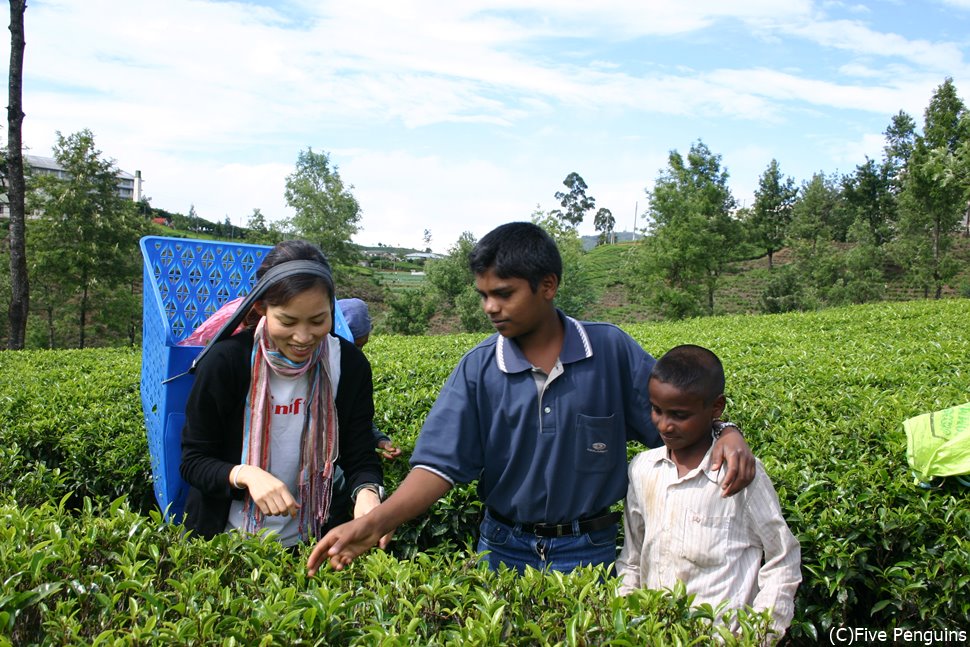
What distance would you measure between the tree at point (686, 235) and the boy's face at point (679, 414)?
21600 mm

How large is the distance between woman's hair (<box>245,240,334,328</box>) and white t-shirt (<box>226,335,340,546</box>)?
226 millimetres

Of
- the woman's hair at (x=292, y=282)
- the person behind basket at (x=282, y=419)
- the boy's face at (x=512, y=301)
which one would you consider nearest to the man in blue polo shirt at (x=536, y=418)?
the boy's face at (x=512, y=301)

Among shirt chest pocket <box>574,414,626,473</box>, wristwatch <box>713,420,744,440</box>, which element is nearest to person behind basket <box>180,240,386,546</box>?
shirt chest pocket <box>574,414,626,473</box>

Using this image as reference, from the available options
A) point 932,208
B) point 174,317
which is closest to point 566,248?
point 932,208

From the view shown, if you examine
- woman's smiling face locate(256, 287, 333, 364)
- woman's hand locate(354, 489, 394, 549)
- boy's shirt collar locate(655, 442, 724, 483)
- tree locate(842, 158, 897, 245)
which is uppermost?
tree locate(842, 158, 897, 245)

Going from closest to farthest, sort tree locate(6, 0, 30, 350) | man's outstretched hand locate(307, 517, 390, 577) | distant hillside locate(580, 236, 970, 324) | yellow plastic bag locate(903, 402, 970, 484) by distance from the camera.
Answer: man's outstretched hand locate(307, 517, 390, 577) → yellow plastic bag locate(903, 402, 970, 484) → tree locate(6, 0, 30, 350) → distant hillside locate(580, 236, 970, 324)

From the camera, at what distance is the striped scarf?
7.52 feet

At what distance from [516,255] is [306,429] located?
0.87 m

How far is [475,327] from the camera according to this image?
2530 centimetres

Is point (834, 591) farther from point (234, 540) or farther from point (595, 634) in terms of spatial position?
point (234, 540)

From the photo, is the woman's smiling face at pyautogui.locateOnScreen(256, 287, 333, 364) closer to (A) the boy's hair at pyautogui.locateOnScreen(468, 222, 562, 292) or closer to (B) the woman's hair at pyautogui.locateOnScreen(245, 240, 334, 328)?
(B) the woman's hair at pyautogui.locateOnScreen(245, 240, 334, 328)

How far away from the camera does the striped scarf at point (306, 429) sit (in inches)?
90.2

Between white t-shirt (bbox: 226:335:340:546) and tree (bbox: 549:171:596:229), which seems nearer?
white t-shirt (bbox: 226:335:340:546)

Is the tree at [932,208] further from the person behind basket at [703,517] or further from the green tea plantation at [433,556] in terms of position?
the person behind basket at [703,517]
